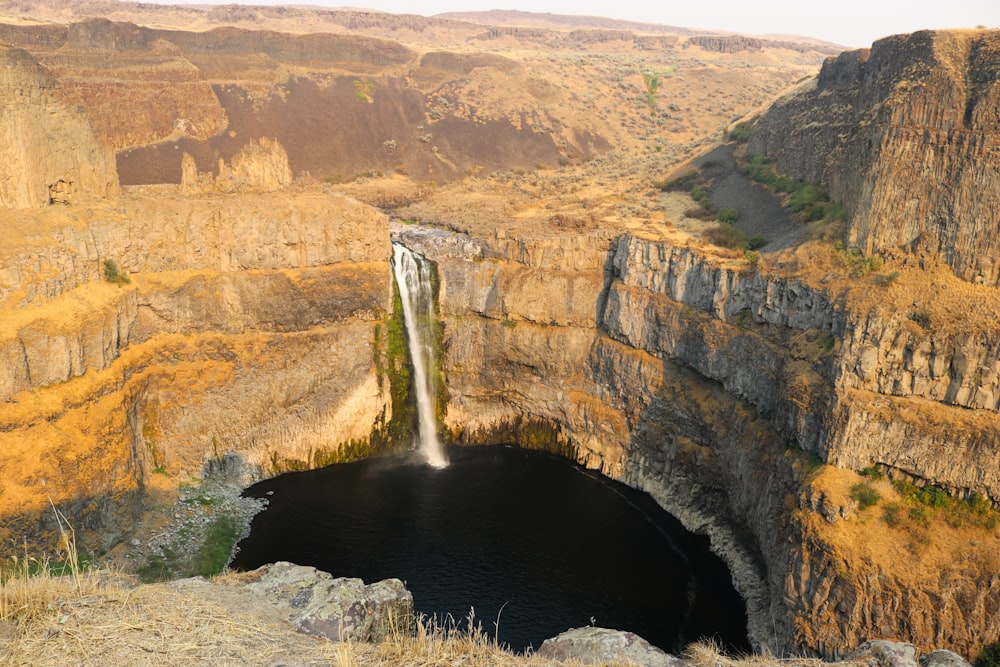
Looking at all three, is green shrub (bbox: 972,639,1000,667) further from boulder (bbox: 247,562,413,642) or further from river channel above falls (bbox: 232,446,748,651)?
boulder (bbox: 247,562,413,642)

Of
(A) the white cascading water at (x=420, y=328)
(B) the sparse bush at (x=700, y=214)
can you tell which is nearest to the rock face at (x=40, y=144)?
(A) the white cascading water at (x=420, y=328)

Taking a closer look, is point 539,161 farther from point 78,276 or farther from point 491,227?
point 78,276

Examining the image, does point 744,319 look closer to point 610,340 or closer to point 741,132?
point 610,340

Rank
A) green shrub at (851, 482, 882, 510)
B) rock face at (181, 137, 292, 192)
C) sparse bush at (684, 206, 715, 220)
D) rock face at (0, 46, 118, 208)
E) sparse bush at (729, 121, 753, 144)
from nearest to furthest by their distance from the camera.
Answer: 1. green shrub at (851, 482, 882, 510)
2. rock face at (0, 46, 118, 208)
3. rock face at (181, 137, 292, 192)
4. sparse bush at (684, 206, 715, 220)
5. sparse bush at (729, 121, 753, 144)

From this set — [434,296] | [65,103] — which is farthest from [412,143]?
[65,103]

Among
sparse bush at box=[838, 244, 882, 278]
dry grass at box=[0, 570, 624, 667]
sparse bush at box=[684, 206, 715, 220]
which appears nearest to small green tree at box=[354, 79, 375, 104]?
sparse bush at box=[684, 206, 715, 220]

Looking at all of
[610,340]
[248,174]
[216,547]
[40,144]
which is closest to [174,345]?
[216,547]

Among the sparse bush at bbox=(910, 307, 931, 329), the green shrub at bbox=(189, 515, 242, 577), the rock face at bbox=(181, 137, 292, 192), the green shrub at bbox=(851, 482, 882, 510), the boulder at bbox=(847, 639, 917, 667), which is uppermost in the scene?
the rock face at bbox=(181, 137, 292, 192)
